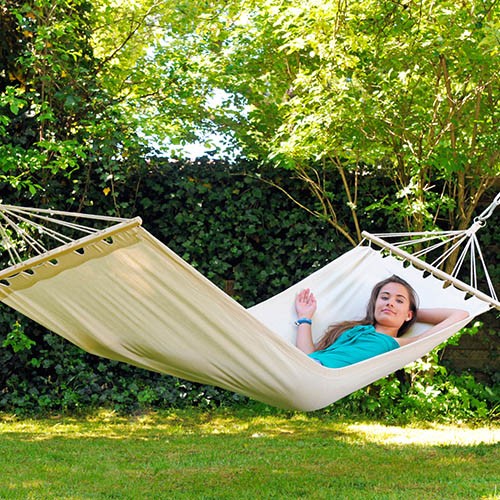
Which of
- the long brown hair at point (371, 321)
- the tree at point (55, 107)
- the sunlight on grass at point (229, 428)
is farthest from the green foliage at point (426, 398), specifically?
the tree at point (55, 107)

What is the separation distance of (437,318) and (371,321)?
0.29 m

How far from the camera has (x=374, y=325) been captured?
3.52 meters

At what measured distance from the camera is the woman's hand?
3.54 meters

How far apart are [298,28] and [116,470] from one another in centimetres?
255

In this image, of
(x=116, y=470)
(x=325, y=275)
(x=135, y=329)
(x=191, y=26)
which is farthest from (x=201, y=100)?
(x=135, y=329)

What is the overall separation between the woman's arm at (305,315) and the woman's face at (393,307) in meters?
0.28

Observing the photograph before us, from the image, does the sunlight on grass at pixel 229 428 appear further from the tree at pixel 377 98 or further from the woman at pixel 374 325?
the tree at pixel 377 98

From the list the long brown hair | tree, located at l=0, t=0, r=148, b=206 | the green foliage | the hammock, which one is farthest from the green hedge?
the hammock

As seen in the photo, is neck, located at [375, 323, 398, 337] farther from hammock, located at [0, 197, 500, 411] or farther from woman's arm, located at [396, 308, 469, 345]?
hammock, located at [0, 197, 500, 411]

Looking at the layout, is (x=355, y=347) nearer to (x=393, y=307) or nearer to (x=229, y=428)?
(x=393, y=307)

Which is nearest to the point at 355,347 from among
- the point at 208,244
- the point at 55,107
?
the point at 208,244

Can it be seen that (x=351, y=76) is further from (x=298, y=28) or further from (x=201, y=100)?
(x=201, y=100)

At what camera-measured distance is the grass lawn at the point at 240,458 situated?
129 inches

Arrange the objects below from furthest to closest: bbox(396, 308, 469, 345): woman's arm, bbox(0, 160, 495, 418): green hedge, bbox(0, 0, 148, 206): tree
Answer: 1. bbox(0, 160, 495, 418): green hedge
2. bbox(0, 0, 148, 206): tree
3. bbox(396, 308, 469, 345): woman's arm
